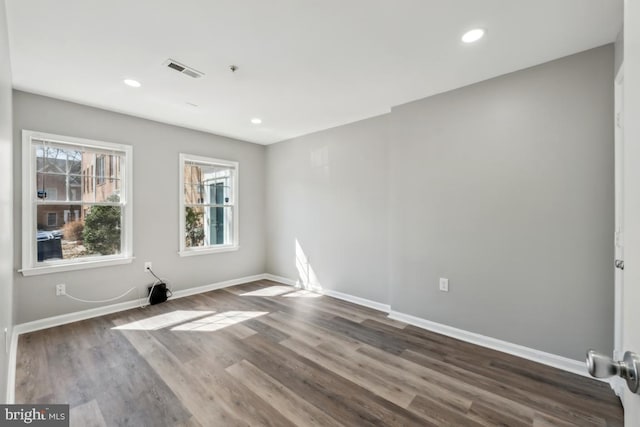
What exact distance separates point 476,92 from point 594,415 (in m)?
2.71

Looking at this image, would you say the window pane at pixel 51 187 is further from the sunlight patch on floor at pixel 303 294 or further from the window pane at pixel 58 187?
the sunlight patch on floor at pixel 303 294

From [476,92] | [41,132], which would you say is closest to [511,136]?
[476,92]

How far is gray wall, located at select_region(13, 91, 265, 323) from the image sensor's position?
9.95ft

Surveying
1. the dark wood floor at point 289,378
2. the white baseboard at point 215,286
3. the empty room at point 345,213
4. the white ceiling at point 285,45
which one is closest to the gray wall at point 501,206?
the empty room at point 345,213

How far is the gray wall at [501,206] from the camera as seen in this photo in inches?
87.4

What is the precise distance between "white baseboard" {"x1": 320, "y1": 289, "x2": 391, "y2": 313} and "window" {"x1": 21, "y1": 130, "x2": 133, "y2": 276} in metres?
2.86

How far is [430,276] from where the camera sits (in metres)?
3.09

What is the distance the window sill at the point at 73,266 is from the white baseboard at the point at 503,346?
11.9 ft

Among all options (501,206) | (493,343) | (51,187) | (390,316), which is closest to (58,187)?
(51,187)

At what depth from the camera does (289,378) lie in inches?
86.6

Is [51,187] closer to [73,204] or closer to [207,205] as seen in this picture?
[73,204]

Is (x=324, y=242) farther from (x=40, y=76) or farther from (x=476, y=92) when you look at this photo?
(x=40, y=76)

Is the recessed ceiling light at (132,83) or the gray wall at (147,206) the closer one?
the recessed ceiling light at (132,83)

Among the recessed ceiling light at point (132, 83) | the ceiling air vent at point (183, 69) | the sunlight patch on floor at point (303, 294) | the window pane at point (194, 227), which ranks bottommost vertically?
the sunlight patch on floor at point (303, 294)
